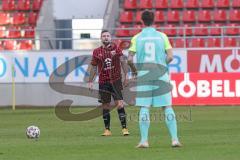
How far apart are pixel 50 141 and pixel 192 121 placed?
645 centimetres

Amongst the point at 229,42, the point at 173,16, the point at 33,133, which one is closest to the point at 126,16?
the point at 173,16

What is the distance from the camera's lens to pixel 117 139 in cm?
1602

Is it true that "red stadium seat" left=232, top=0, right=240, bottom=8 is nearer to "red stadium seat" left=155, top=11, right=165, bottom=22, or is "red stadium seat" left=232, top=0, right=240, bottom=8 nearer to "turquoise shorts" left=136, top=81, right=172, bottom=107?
"red stadium seat" left=155, top=11, right=165, bottom=22

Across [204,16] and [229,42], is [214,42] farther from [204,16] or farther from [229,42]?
[204,16]

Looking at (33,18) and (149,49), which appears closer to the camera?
(149,49)

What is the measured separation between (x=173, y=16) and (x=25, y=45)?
20.3ft

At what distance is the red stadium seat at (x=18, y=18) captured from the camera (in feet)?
113

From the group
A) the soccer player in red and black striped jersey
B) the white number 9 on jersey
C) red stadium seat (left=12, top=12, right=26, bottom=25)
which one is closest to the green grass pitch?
the soccer player in red and black striped jersey

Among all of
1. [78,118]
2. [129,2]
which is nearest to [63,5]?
[129,2]

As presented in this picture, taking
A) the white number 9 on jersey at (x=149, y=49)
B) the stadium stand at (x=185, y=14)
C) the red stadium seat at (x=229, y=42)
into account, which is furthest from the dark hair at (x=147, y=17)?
the stadium stand at (x=185, y=14)

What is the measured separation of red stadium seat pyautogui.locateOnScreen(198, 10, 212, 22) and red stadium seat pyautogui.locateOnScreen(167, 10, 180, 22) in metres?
0.89

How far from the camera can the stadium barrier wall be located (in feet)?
93.2

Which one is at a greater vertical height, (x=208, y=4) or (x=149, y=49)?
(x=208, y=4)

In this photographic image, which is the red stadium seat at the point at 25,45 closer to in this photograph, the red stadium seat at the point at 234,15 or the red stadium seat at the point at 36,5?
the red stadium seat at the point at 36,5
